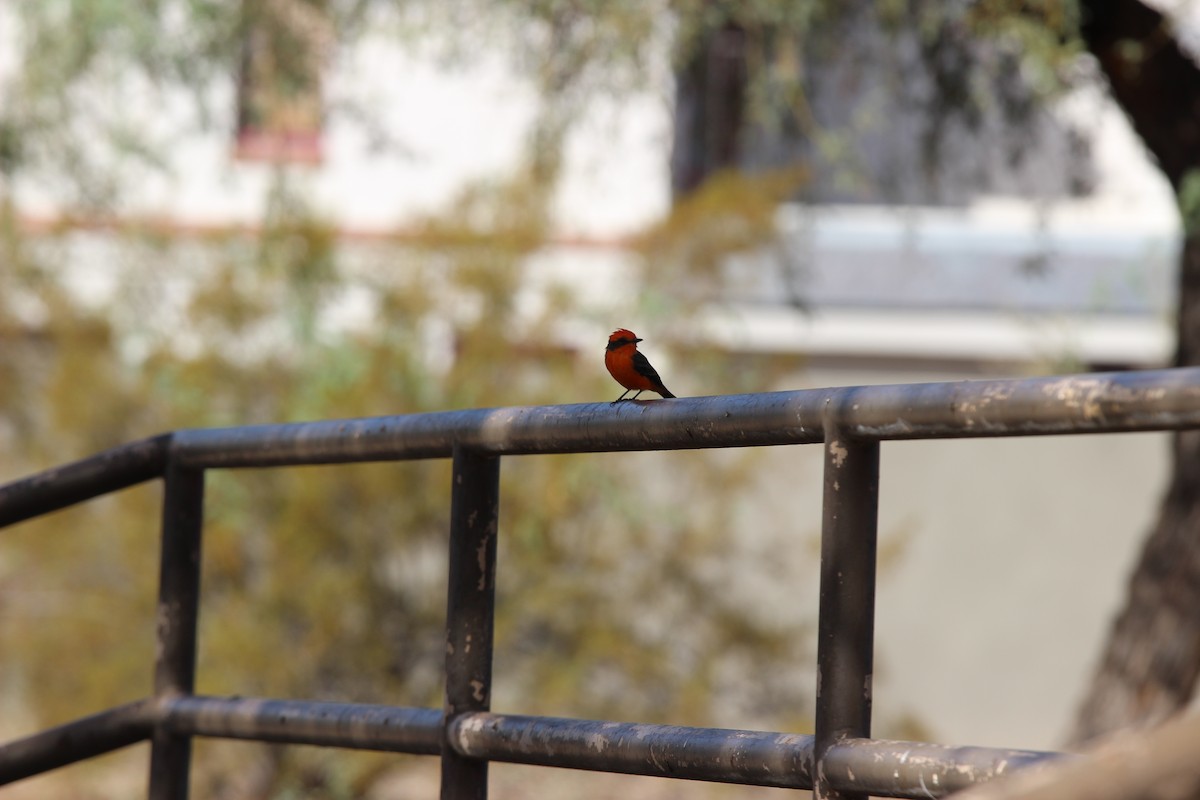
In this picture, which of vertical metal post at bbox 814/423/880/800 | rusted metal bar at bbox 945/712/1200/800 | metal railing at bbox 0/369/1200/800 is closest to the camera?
rusted metal bar at bbox 945/712/1200/800

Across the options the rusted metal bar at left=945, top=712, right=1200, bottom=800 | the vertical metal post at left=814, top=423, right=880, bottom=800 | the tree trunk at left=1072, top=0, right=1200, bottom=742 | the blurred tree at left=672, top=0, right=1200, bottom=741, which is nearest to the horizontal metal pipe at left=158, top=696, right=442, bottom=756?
the vertical metal post at left=814, top=423, right=880, bottom=800

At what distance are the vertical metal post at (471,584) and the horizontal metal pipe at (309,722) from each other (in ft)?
0.18

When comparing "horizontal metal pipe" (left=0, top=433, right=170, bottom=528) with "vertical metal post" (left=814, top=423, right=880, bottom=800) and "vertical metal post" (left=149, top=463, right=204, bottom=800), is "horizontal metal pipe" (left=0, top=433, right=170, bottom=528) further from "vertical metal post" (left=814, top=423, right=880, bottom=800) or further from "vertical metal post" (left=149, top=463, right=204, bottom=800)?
"vertical metal post" (left=814, top=423, right=880, bottom=800)

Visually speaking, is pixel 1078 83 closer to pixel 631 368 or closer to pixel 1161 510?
pixel 1161 510

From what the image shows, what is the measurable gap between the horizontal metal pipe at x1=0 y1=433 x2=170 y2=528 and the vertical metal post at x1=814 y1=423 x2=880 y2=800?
1157 mm

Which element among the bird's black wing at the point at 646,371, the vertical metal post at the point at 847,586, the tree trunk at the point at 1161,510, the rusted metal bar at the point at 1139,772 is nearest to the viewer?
the rusted metal bar at the point at 1139,772

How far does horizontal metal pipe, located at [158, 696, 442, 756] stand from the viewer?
6.33ft

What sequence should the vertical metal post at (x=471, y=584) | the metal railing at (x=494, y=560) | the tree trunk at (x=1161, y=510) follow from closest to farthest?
the metal railing at (x=494, y=560) → the vertical metal post at (x=471, y=584) → the tree trunk at (x=1161, y=510)

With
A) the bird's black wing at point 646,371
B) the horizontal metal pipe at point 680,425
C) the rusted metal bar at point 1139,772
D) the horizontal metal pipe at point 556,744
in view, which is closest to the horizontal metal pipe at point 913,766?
the horizontal metal pipe at point 556,744

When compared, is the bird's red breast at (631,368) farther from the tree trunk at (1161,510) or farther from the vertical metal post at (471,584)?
the tree trunk at (1161,510)

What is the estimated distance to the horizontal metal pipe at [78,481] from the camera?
2.22 metres

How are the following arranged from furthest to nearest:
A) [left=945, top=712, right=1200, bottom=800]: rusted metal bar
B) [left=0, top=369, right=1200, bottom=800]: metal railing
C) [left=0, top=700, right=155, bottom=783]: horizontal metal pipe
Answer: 1. [left=0, top=700, right=155, bottom=783]: horizontal metal pipe
2. [left=0, top=369, right=1200, bottom=800]: metal railing
3. [left=945, top=712, right=1200, bottom=800]: rusted metal bar

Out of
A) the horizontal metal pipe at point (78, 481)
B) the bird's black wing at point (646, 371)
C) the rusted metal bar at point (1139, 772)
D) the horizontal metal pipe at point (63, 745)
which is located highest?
the bird's black wing at point (646, 371)

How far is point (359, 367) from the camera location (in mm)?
8305
